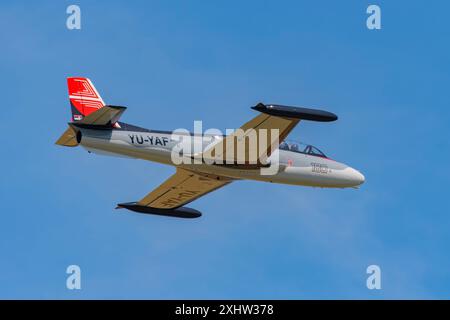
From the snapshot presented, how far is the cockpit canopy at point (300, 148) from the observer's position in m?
47.6

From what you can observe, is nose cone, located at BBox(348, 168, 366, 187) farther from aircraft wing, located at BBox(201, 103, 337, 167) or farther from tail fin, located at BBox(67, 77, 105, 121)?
tail fin, located at BBox(67, 77, 105, 121)

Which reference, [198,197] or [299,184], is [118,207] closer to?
[198,197]

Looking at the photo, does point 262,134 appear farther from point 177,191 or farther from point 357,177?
point 177,191

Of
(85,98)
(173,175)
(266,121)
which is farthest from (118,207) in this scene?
(266,121)

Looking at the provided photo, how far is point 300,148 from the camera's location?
48.2 meters

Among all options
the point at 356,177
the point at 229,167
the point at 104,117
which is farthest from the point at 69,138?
the point at 356,177

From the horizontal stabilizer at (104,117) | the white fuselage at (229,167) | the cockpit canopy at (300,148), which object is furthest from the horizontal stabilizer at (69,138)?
the cockpit canopy at (300,148)

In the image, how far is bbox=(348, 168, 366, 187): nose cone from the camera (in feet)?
162

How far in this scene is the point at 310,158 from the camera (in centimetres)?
4838

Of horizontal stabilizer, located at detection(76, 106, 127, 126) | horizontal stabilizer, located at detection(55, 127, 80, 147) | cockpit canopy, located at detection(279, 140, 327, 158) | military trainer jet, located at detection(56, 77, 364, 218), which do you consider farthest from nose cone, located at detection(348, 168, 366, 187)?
horizontal stabilizer, located at detection(55, 127, 80, 147)

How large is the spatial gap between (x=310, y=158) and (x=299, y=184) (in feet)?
4.13

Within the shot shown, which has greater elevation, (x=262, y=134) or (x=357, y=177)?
(x=262, y=134)

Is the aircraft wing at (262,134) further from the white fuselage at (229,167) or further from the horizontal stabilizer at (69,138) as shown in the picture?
the horizontal stabilizer at (69,138)

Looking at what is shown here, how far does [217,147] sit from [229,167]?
3.96 feet
